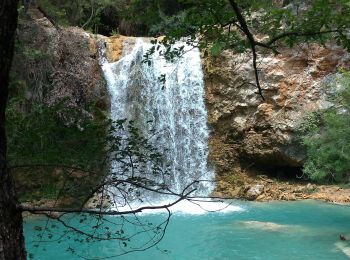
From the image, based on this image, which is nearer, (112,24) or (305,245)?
(305,245)

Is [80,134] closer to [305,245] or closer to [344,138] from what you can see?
[305,245]

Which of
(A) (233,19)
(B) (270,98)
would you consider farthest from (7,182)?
(B) (270,98)

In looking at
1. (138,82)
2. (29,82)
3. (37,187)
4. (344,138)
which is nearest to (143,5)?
(37,187)

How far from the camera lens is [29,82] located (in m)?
12.3

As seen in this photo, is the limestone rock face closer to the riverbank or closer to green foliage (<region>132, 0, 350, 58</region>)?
the riverbank

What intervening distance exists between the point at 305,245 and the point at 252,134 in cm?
667

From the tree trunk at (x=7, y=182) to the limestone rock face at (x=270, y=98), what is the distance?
13.0 meters

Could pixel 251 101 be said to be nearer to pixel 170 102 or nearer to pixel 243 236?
pixel 170 102

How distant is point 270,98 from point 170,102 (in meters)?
3.17

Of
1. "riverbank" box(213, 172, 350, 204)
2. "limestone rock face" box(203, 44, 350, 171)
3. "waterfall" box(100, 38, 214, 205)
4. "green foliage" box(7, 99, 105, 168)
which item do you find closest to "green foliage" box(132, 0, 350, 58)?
"green foliage" box(7, 99, 105, 168)

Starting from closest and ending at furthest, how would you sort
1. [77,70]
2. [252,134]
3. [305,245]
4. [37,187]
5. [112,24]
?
[37,187] < [305,245] < [77,70] < [252,134] < [112,24]

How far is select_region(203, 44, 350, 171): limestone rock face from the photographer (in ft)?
46.6

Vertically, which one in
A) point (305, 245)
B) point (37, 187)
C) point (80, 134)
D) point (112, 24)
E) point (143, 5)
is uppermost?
point (112, 24)

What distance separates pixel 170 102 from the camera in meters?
14.9
